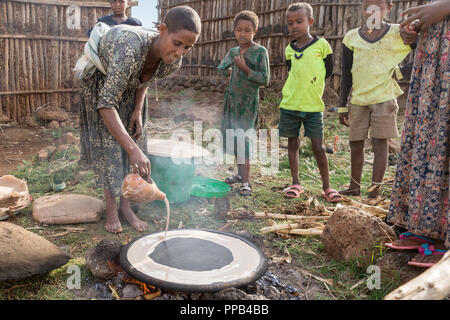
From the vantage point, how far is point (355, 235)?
2.52m

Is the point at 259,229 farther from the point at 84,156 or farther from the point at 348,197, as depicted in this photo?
the point at 84,156

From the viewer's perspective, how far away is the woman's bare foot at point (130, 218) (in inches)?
119

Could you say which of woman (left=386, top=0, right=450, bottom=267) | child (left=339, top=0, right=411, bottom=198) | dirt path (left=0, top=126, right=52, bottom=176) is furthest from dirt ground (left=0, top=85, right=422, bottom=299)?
child (left=339, top=0, right=411, bottom=198)

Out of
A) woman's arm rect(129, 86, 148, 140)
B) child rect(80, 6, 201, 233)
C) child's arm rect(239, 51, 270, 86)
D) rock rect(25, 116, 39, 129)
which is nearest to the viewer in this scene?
child rect(80, 6, 201, 233)

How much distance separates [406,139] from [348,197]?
1550 mm

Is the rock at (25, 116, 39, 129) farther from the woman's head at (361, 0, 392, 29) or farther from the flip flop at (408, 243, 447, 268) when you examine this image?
the flip flop at (408, 243, 447, 268)

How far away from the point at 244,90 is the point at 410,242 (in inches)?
90.2

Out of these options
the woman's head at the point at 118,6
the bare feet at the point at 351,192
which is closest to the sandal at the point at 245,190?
the bare feet at the point at 351,192

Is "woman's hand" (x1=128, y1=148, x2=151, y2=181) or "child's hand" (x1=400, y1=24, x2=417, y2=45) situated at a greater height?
"child's hand" (x1=400, y1=24, x2=417, y2=45)

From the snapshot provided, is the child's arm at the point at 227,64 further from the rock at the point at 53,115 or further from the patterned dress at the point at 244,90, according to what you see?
the rock at the point at 53,115

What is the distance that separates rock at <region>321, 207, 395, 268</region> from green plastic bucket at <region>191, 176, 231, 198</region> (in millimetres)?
1012

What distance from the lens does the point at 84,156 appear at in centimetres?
303

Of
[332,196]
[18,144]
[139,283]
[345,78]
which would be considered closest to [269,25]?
Answer: [345,78]

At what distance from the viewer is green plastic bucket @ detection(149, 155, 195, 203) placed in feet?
11.2
